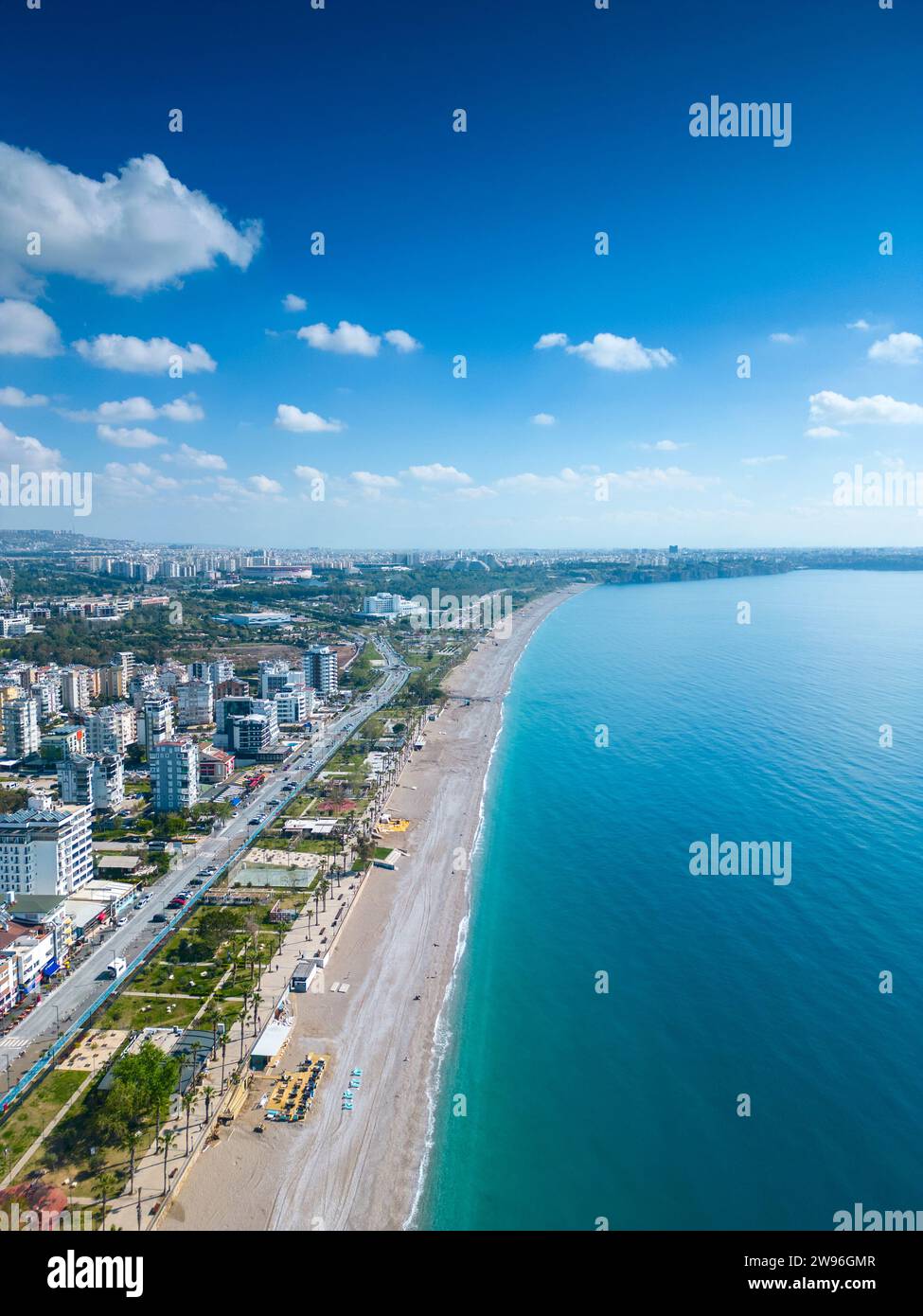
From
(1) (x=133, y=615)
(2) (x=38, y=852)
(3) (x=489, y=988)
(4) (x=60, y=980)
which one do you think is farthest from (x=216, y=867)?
(1) (x=133, y=615)

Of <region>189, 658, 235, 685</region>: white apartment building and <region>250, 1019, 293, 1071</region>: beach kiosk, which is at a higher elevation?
<region>189, 658, 235, 685</region>: white apartment building

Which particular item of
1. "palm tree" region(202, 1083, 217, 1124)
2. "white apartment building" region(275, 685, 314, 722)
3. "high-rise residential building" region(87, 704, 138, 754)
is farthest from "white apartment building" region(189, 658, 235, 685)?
"palm tree" region(202, 1083, 217, 1124)

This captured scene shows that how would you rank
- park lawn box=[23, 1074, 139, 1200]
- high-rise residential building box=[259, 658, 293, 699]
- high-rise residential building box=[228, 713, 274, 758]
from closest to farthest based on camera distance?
park lawn box=[23, 1074, 139, 1200], high-rise residential building box=[228, 713, 274, 758], high-rise residential building box=[259, 658, 293, 699]

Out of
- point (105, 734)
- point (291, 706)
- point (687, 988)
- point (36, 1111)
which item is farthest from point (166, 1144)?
point (291, 706)

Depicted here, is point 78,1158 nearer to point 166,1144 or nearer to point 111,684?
point 166,1144

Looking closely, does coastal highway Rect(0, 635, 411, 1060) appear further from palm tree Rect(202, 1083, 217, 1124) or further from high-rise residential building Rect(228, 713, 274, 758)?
palm tree Rect(202, 1083, 217, 1124)

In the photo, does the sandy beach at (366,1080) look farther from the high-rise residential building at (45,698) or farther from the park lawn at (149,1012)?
the high-rise residential building at (45,698)

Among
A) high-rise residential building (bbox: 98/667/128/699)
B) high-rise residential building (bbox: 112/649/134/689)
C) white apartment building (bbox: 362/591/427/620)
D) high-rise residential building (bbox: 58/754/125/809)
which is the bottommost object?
high-rise residential building (bbox: 58/754/125/809)
